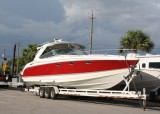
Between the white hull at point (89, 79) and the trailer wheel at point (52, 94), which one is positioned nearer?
the white hull at point (89, 79)

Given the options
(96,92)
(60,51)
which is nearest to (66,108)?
(96,92)

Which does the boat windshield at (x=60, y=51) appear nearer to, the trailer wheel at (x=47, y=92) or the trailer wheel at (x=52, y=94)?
the trailer wheel at (x=47, y=92)

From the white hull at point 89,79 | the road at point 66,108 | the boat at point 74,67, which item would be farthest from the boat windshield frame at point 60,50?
the road at point 66,108

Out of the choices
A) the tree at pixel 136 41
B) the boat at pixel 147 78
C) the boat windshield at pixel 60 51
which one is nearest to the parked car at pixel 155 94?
the boat at pixel 147 78

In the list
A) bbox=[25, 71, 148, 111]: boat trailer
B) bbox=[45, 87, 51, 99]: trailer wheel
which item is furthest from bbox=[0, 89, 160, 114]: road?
bbox=[45, 87, 51, 99]: trailer wheel

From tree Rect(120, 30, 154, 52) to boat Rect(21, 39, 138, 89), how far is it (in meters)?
14.7

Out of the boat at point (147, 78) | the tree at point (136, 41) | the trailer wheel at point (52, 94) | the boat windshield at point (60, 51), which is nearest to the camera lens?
the boat at point (147, 78)

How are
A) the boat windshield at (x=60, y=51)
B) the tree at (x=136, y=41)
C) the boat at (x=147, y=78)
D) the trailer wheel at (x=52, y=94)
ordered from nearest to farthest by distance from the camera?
1. the boat at (x=147, y=78)
2. the boat windshield at (x=60, y=51)
3. the trailer wheel at (x=52, y=94)
4. the tree at (x=136, y=41)

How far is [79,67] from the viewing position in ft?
67.3

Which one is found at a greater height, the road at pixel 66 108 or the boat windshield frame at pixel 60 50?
the boat windshield frame at pixel 60 50

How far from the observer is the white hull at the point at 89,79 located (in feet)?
61.9

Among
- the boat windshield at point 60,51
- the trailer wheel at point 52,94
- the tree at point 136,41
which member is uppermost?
the tree at point 136,41

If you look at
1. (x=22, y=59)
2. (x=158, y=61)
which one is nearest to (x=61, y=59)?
(x=158, y=61)

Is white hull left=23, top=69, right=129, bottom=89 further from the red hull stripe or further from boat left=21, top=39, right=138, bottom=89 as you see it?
the red hull stripe
